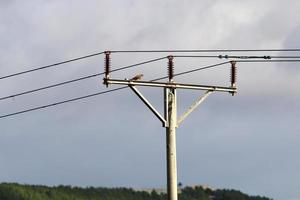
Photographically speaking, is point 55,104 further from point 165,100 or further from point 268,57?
point 268,57

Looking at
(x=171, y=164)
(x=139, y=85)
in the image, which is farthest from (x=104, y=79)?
Result: (x=171, y=164)

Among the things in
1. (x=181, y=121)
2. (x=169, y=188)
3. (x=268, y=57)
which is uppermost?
(x=268, y=57)

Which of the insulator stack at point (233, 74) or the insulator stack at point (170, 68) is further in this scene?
the insulator stack at point (233, 74)

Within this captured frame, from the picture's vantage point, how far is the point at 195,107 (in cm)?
5388

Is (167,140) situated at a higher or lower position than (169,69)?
lower

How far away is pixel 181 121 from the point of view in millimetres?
52969

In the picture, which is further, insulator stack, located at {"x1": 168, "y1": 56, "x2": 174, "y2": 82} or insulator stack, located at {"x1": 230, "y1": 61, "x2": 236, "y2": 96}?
insulator stack, located at {"x1": 230, "y1": 61, "x2": 236, "y2": 96}

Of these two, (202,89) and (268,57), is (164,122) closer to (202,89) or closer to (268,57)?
(202,89)

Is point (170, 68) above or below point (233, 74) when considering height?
below

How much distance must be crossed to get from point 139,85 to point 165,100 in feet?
4.83

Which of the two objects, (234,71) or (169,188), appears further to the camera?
(234,71)

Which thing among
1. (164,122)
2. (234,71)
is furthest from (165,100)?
(234,71)

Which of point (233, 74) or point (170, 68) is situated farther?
point (233, 74)

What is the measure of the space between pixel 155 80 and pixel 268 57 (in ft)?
22.4
